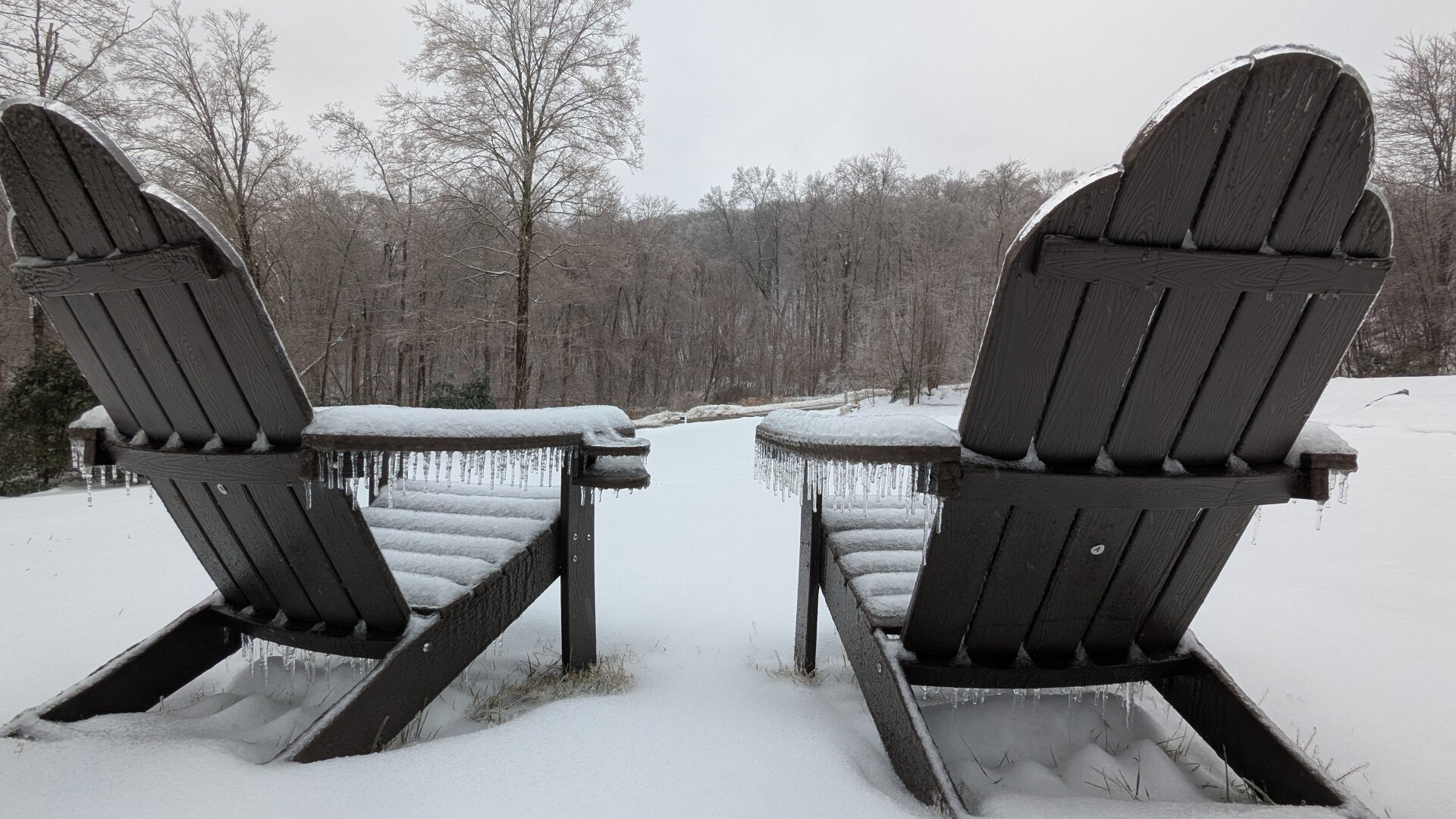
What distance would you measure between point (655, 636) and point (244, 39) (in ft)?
49.1

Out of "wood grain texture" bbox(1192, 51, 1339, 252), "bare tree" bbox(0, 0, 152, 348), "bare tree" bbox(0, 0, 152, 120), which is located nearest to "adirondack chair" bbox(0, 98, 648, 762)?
"wood grain texture" bbox(1192, 51, 1339, 252)

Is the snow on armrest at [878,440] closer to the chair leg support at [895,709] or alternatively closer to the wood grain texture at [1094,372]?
the wood grain texture at [1094,372]

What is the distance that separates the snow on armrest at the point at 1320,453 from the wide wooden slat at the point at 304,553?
2075mm

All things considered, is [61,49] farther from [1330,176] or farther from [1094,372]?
[1330,176]

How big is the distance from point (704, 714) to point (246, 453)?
3.91 feet

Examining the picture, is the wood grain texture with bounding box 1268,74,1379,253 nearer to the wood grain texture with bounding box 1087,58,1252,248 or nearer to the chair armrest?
the wood grain texture with bounding box 1087,58,1252,248

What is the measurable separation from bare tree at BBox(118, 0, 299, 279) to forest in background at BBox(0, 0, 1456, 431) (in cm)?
3

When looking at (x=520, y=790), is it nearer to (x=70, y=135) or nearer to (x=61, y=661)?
(x=70, y=135)

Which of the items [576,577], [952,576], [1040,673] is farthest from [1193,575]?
[576,577]

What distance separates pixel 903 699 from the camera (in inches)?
47.8

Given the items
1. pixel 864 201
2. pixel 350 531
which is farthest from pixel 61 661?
pixel 864 201

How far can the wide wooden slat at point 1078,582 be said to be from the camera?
3.90 feet

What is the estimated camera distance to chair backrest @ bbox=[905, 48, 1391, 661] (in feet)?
2.91

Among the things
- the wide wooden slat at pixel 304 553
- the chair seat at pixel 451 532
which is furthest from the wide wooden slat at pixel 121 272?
the chair seat at pixel 451 532
